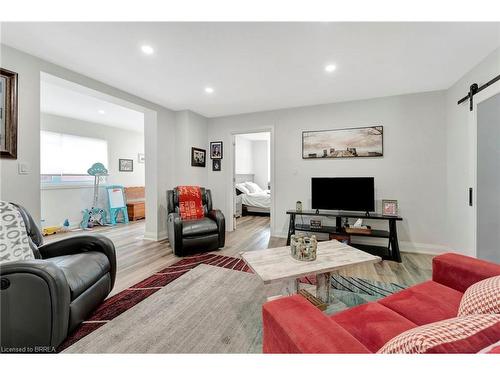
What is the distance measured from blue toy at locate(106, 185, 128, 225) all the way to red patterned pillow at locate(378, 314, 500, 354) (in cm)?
602

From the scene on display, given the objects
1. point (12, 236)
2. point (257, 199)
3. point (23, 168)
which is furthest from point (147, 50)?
point (257, 199)

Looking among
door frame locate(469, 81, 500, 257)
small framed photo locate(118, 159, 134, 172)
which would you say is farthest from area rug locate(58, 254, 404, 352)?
small framed photo locate(118, 159, 134, 172)

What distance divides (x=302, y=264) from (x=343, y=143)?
2.67 m

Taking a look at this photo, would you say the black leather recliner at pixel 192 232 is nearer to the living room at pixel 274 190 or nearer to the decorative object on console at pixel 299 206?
the living room at pixel 274 190

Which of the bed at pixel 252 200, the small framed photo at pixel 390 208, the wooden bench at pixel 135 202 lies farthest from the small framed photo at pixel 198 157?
the small framed photo at pixel 390 208

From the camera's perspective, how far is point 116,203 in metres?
5.47

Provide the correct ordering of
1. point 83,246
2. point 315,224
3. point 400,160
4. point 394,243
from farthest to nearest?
1. point 315,224
2. point 400,160
3. point 394,243
4. point 83,246

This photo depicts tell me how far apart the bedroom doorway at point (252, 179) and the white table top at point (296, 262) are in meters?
2.84

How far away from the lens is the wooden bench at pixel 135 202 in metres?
5.79

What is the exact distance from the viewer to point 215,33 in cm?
190

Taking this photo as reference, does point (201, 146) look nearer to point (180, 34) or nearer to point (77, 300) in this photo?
point (180, 34)

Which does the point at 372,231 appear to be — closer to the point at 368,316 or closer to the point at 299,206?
the point at 299,206

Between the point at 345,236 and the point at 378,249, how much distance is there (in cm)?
48
